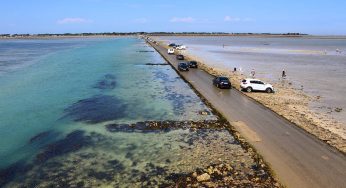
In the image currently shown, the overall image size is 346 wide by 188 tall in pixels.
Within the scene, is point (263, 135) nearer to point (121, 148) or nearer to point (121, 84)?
point (121, 148)

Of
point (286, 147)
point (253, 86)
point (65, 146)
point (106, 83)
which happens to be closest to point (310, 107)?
point (253, 86)

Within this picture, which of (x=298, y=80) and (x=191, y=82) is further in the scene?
(x=298, y=80)

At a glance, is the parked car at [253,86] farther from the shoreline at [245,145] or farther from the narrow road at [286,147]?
the shoreline at [245,145]

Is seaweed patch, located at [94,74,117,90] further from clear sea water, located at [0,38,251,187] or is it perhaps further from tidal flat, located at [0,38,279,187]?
tidal flat, located at [0,38,279,187]

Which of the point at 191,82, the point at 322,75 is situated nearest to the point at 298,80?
the point at 322,75

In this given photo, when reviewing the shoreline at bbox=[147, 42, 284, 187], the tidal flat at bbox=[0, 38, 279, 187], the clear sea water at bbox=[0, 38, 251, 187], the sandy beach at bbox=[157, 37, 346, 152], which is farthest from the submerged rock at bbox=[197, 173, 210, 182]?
the sandy beach at bbox=[157, 37, 346, 152]

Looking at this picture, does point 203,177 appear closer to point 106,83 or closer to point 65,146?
point 65,146
